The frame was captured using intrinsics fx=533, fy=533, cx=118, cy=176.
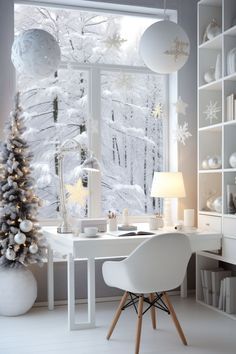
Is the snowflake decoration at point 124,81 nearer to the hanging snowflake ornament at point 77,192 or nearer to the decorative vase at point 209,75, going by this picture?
the decorative vase at point 209,75

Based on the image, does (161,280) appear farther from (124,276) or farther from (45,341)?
(45,341)

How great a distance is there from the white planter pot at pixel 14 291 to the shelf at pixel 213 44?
2443 mm

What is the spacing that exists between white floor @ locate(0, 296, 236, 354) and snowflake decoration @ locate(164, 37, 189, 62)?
6.16 ft

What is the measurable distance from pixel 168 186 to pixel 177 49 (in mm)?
1449

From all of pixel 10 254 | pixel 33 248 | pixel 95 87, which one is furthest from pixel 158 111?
pixel 10 254

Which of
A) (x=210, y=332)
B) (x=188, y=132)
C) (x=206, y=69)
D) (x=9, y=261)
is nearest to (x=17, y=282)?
(x=9, y=261)

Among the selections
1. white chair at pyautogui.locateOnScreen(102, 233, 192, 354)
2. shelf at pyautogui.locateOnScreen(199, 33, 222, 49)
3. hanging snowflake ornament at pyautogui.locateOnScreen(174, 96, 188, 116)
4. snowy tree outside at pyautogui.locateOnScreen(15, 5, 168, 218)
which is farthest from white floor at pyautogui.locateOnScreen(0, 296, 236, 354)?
shelf at pyautogui.locateOnScreen(199, 33, 222, 49)

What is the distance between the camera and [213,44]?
4602 mm

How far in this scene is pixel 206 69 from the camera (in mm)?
4711

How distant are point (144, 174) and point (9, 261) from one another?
155 centimetres

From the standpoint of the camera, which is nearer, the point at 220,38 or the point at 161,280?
the point at 161,280

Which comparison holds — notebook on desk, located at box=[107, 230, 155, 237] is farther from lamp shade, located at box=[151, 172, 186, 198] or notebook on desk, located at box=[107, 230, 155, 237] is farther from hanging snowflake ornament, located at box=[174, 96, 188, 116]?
hanging snowflake ornament, located at box=[174, 96, 188, 116]

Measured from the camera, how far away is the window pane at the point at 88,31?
471 centimetres

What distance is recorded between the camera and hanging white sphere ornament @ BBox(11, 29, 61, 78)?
3619mm
